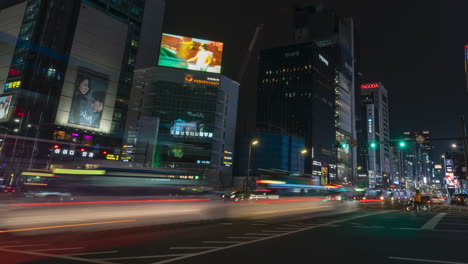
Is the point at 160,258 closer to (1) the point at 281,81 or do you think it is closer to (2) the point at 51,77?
(2) the point at 51,77

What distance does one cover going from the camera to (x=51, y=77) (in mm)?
67750

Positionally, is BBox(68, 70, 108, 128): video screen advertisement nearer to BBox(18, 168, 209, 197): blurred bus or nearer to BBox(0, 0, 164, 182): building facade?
BBox(0, 0, 164, 182): building facade

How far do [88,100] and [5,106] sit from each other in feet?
54.0

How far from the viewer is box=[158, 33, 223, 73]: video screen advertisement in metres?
81.3

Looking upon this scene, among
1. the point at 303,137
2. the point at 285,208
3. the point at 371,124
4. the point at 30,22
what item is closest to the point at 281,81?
the point at 303,137

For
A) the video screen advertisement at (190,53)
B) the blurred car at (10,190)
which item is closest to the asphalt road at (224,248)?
the blurred car at (10,190)

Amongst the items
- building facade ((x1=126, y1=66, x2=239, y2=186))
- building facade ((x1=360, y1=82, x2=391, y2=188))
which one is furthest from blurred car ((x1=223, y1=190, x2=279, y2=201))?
building facade ((x1=360, y1=82, x2=391, y2=188))

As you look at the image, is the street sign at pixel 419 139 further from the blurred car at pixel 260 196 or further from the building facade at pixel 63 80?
the building facade at pixel 63 80

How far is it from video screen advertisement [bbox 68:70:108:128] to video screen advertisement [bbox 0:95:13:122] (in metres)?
12.1

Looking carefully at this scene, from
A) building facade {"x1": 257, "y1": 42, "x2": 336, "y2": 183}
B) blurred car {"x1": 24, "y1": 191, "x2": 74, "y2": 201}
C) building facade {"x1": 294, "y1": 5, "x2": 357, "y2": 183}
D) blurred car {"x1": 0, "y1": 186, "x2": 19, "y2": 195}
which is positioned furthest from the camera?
building facade {"x1": 294, "y1": 5, "x2": 357, "y2": 183}

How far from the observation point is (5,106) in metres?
64.4

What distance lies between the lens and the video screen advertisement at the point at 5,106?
63200 mm

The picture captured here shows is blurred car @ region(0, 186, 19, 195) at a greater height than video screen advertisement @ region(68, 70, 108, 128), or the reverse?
video screen advertisement @ region(68, 70, 108, 128)

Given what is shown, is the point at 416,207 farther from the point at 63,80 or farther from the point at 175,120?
the point at 63,80
